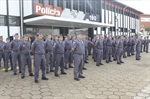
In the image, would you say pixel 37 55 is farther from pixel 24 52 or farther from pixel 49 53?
pixel 49 53

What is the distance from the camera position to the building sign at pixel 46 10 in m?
15.0

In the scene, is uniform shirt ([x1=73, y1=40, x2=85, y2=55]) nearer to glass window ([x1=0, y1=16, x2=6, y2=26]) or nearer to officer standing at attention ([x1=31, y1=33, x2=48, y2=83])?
officer standing at attention ([x1=31, y1=33, x2=48, y2=83])

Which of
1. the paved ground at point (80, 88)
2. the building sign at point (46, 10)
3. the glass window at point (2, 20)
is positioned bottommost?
the paved ground at point (80, 88)

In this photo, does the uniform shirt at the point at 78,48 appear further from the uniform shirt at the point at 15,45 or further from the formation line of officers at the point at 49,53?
the uniform shirt at the point at 15,45

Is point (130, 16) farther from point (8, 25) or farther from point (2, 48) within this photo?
point (2, 48)

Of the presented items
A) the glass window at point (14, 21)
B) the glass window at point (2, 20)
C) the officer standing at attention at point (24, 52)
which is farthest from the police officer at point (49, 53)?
the glass window at point (14, 21)

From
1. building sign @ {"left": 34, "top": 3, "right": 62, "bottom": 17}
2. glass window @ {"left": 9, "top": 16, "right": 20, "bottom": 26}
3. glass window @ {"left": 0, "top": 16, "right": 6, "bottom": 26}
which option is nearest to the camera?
glass window @ {"left": 0, "top": 16, "right": 6, "bottom": 26}

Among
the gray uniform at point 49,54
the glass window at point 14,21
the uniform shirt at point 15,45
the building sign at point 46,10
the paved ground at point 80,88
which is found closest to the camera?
the paved ground at point 80,88

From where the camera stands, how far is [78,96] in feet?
15.6

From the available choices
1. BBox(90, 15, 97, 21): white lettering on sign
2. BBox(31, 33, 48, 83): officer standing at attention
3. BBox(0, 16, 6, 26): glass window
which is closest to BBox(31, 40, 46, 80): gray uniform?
BBox(31, 33, 48, 83): officer standing at attention

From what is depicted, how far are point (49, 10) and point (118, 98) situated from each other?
1303 centimetres

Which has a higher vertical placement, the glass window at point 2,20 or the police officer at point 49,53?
the glass window at point 2,20

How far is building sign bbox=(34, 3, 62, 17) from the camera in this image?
49.2 feet

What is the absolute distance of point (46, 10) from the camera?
52.1 ft
